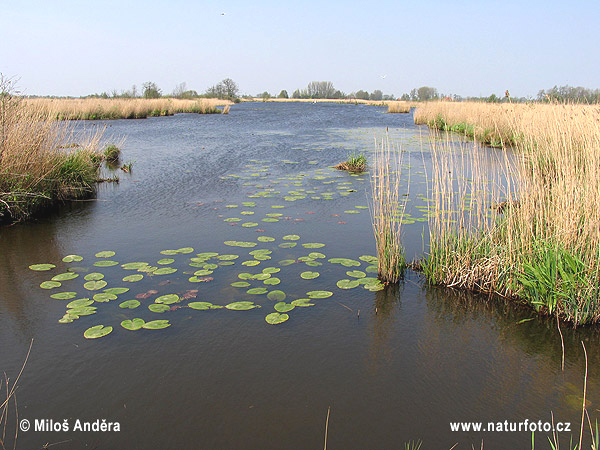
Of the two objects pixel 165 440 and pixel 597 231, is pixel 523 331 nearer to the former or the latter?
pixel 597 231

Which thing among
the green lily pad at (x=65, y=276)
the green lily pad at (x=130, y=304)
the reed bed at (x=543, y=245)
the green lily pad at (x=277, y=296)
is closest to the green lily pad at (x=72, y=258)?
the green lily pad at (x=65, y=276)

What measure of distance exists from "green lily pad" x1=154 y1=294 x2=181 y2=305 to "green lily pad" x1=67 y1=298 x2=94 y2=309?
0.60 m

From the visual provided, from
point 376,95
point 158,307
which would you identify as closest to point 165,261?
point 158,307

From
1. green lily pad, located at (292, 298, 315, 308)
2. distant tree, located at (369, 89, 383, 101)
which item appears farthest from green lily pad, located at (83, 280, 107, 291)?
distant tree, located at (369, 89, 383, 101)

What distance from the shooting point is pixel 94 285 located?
13.5 feet

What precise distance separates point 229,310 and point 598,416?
2.78m

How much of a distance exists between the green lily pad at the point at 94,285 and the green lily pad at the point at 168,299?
2.22 ft

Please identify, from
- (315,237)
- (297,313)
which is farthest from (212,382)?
(315,237)

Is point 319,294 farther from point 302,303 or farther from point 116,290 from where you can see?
point 116,290

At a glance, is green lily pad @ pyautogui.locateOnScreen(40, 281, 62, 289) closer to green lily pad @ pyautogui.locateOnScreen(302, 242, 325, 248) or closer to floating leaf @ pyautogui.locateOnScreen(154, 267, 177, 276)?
floating leaf @ pyautogui.locateOnScreen(154, 267, 177, 276)

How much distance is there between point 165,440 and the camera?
2367 mm

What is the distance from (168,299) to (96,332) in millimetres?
691

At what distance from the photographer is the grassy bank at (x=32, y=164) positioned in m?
5.98

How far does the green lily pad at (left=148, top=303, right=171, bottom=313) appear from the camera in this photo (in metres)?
3.68
